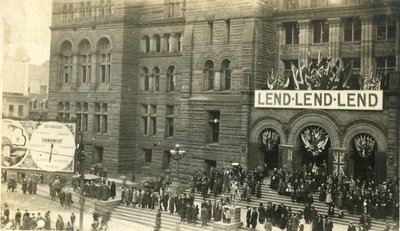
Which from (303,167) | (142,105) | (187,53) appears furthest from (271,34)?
(142,105)

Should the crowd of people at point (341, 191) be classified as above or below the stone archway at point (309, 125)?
below

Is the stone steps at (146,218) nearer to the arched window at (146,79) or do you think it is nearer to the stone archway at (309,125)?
the stone archway at (309,125)

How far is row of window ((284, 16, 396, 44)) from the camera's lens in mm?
24891

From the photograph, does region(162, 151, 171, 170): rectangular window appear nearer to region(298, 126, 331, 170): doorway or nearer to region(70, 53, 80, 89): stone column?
region(70, 53, 80, 89): stone column

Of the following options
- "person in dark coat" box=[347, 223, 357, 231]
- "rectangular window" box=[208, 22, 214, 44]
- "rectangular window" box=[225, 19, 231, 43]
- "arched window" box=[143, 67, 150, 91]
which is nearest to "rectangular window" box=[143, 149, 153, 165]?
"arched window" box=[143, 67, 150, 91]

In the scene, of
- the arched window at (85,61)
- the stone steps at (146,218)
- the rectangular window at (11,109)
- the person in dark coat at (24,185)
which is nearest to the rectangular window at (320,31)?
the stone steps at (146,218)

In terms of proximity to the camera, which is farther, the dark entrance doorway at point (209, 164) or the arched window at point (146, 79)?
the arched window at point (146, 79)

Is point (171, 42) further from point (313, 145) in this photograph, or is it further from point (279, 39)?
point (313, 145)

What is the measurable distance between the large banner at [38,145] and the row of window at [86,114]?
13931mm

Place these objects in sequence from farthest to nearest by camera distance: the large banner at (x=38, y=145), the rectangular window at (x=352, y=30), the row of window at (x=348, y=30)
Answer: the rectangular window at (x=352, y=30) < the row of window at (x=348, y=30) < the large banner at (x=38, y=145)

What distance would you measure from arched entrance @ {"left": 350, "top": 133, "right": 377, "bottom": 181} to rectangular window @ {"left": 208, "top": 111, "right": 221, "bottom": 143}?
8.36 meters

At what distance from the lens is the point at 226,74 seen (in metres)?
29.0

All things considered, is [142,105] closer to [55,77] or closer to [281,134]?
[55,77]

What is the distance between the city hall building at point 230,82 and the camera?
23.2 metres
